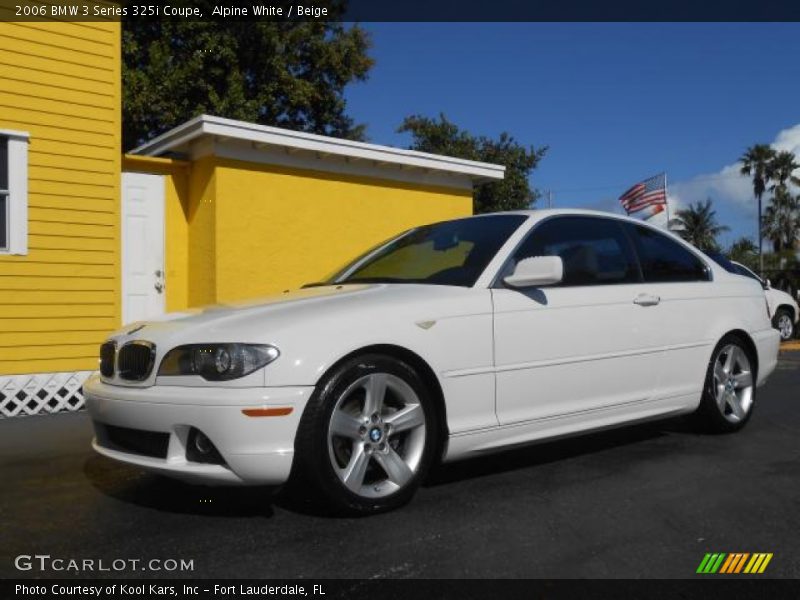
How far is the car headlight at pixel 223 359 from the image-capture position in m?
3.26

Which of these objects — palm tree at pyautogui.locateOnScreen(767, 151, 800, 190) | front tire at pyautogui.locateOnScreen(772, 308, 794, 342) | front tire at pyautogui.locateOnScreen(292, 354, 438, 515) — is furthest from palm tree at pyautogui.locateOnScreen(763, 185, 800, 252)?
front tire at pyautogui.locateOnScreen(292, 354, 438, 515)

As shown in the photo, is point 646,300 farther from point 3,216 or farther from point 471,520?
point 3,216

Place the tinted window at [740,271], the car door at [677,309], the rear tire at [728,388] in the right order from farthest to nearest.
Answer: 1. the tinted window at [740,271]
2. the rear tire at [728,388]
3. the car door at [677,309]

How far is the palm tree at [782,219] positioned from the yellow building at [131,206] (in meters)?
48.4

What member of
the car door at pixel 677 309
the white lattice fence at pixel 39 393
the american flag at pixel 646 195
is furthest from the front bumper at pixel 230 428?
the american flag at pixel 646 195

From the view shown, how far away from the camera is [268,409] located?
10.5 feet

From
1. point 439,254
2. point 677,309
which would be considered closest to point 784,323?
point 677,309

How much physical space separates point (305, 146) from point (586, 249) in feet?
17.4

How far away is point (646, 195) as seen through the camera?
19.5 metres

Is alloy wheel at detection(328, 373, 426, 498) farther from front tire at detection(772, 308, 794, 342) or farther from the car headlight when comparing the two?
front tire at detection(772, 308, 794, 342)

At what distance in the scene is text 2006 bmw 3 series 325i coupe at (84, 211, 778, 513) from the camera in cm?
327
